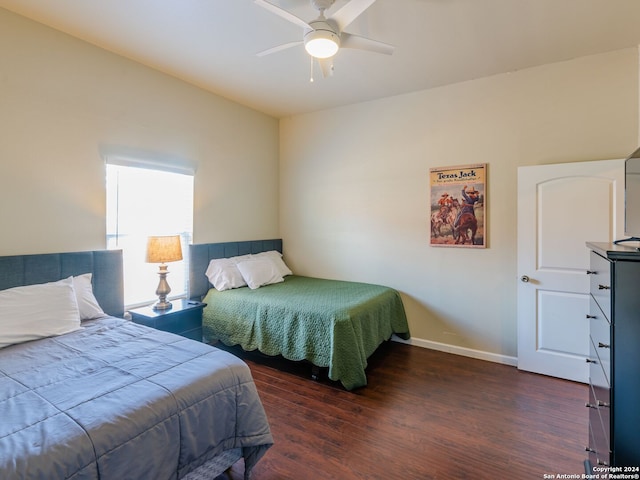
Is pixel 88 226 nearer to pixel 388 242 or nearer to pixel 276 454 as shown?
pixel 276 454

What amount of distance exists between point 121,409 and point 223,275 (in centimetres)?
235

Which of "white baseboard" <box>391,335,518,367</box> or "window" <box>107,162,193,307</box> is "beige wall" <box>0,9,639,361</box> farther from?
"window" <box>107,162,193,307</box>

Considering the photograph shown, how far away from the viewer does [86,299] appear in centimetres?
243

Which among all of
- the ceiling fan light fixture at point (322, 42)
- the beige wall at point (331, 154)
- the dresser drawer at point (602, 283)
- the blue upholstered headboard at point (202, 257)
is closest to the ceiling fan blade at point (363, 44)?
the ceiling fan light fixture at point (322, 42)

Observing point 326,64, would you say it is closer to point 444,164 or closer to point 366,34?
point 366,34

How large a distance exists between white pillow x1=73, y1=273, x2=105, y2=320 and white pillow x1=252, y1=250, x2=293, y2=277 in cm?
183

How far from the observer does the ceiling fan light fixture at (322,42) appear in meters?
1.93

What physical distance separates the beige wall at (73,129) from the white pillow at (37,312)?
0.42 metres

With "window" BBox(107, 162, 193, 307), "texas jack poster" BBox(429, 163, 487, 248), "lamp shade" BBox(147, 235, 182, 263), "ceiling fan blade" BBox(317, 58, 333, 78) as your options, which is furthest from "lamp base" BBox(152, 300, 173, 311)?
"texas jack poster" BBox(429, 163, 487, 248)

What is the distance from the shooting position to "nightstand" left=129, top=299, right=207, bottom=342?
2771mm

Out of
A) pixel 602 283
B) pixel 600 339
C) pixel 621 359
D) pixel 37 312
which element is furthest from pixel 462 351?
pixel 37 312

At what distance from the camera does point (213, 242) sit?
378 centimetres

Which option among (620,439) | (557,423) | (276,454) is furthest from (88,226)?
(557,423)

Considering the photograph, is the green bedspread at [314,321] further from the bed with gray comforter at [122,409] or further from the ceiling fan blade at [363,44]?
the ceiling fan blade at [363,44]
